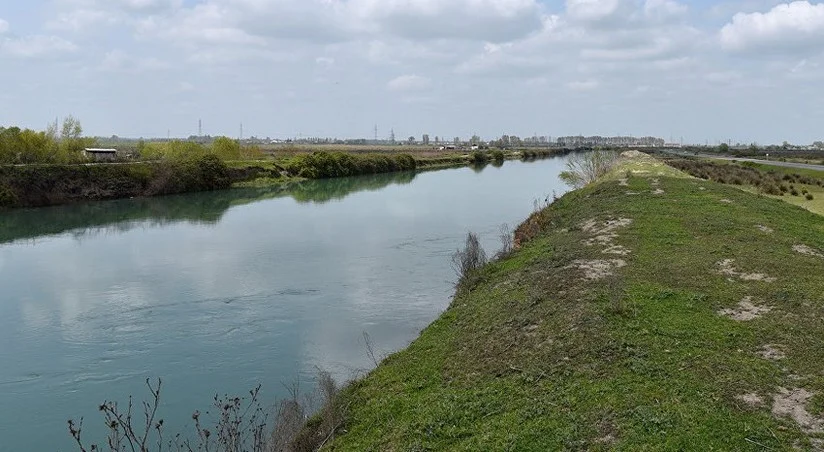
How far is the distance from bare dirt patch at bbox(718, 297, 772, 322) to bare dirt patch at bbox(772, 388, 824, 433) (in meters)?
2.86

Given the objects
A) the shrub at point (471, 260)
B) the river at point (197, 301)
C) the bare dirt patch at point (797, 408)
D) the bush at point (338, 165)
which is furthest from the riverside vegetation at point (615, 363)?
the bush at point (338, 165)

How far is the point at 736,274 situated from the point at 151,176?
4803 centimetres

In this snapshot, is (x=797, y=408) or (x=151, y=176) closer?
(x=797, y=408)

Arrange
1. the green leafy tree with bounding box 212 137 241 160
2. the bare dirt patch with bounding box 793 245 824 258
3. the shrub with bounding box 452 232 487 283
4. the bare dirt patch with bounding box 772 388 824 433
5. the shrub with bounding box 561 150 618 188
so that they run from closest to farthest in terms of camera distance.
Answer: the bare dirt patch with bounding box 772 388 824 433 < the bare dirt patch with bounding box 793 245 824 258 < the shrub with bounding box 452 232 487 283 < the shrub with bounding box 561 150 618 188 < the green leafy tree with bounding box 212 137 241 160

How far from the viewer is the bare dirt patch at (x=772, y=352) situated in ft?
28.6

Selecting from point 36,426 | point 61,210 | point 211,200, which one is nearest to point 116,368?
point 36,426

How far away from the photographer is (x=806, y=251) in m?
A: 15.5

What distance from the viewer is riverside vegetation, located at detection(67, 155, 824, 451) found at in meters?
7.19

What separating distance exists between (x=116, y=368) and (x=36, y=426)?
8.28 feet

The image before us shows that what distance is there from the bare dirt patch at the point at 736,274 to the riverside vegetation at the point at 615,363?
4cm

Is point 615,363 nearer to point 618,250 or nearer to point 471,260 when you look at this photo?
point 618,250

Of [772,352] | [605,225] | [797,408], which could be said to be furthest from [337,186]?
[797,408]


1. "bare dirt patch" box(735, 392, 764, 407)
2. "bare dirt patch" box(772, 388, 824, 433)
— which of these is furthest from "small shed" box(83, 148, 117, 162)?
"bare dirt patch" box(772, 388, 824, 433)

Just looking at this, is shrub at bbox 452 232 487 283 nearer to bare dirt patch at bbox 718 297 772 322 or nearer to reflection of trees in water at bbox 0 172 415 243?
bare dirt patch at bbox 718 297 772 322
